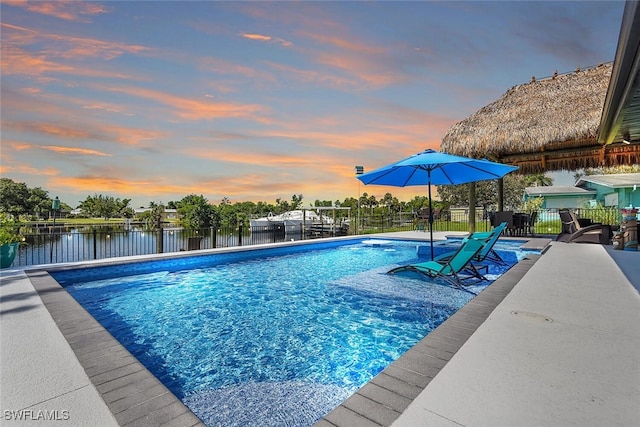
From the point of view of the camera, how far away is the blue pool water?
230 cm

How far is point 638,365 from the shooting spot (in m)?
1.66

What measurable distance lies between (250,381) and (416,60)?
37.9 feet

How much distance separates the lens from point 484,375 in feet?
5.21

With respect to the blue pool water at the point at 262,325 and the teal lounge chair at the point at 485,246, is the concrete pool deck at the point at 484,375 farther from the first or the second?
the teal lounge chair at the point at 485,246

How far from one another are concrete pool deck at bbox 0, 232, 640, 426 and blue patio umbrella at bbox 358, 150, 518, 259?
4073 millimetres

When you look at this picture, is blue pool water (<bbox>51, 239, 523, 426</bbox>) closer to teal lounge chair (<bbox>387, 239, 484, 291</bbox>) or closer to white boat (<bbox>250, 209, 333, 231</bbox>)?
teal lounge chair (<bbox>387, 239, 484, 291</bbox>)

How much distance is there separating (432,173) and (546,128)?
5174mm

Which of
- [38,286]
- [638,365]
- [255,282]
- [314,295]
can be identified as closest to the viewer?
[638,365]

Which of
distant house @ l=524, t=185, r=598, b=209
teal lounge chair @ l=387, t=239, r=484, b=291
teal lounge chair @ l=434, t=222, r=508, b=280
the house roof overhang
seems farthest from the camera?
distant house @ l=524, t=185, r=598, b=209

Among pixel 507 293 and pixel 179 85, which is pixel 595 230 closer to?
pixel 507 293

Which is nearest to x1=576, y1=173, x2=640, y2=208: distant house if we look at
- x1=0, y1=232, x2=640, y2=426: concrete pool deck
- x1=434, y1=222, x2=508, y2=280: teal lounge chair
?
x1=434, y1=222, x2=508, y2=280: teal lounge chair

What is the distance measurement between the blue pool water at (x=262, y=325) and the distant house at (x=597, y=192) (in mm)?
17425

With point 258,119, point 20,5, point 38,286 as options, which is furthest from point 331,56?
point 38,286

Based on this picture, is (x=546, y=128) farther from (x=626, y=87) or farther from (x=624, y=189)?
(x=624, y=189)
